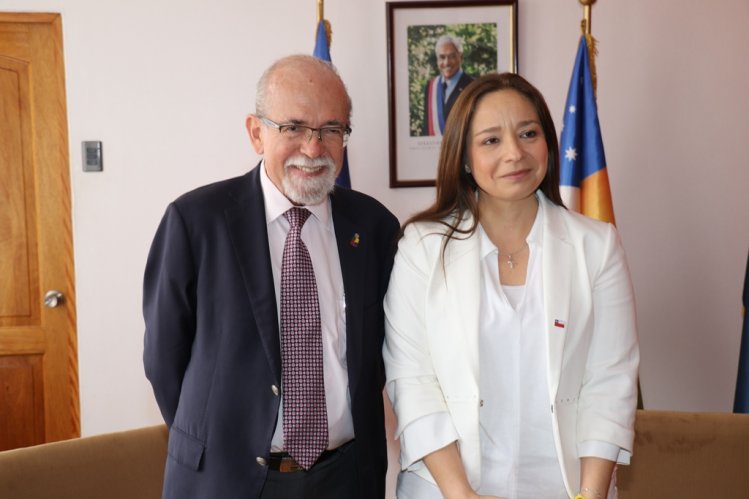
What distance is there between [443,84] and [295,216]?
171 centimetres

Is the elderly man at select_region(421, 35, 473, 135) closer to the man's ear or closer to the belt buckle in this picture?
the man's ear

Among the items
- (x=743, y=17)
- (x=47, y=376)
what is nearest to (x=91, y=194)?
(x=47, y=376)

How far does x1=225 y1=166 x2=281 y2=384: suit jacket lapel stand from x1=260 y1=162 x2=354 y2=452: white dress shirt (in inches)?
1.6

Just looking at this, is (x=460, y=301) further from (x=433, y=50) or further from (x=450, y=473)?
(x=433, y=50)

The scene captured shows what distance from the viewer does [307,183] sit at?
1707 millimetres

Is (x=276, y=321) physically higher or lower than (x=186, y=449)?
higher

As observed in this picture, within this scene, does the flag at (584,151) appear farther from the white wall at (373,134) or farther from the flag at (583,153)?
the white wall at (373,134)

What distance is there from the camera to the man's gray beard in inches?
67.2

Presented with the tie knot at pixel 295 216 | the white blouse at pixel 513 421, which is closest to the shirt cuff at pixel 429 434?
the white blouse at pixel 513 421

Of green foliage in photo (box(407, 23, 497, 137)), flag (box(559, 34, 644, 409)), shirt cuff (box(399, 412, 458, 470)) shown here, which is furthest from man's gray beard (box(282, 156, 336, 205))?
green foliage in photo (box(407, 23, 497, 137))

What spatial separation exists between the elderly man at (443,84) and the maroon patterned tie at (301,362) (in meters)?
1.71

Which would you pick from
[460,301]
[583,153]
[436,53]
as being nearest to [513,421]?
[460,301]

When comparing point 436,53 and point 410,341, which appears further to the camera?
point 436,53

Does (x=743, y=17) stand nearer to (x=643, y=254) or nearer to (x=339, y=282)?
(x=643, y=254)
